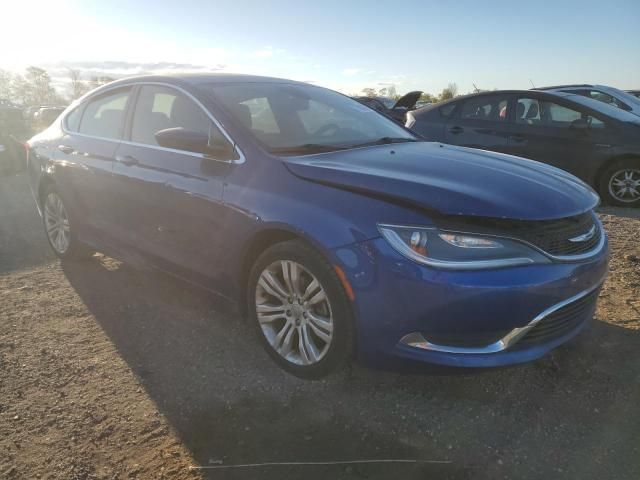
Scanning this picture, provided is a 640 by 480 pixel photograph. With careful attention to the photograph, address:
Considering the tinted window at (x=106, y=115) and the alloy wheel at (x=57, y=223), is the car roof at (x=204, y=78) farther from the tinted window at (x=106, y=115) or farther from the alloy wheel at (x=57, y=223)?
the alloy wheel at (x=57, y=223)

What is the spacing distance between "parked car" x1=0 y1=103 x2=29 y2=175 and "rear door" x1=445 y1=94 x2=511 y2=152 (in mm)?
7586

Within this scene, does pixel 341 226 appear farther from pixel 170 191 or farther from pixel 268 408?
pixel 170 191

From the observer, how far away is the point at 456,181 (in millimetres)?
2516

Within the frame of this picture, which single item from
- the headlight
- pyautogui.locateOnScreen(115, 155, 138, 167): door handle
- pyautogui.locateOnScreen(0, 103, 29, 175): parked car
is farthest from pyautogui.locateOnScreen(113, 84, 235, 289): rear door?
pyautogui.locateOnScreen(0, 103, 29, 175): parked car

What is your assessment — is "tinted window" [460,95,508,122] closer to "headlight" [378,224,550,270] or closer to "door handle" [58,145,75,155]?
"door handle" [58,145,75,155]

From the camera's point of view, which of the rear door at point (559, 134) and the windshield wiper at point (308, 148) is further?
the rear door at point (559, 134)

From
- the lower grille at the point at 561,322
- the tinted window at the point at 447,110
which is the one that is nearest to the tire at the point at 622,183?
the tinted window at the point at 447,110

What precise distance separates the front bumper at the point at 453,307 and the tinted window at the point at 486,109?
5.11m

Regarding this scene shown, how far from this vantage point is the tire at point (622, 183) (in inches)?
252

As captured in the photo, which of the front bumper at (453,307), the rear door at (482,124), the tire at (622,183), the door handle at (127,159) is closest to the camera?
the front bumper at (453,307)

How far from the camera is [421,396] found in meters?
2.66

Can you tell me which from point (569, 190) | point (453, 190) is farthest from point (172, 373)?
point (569, 190)

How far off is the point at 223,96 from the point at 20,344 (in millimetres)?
2083

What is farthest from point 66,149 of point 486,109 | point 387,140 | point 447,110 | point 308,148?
point 486,109
